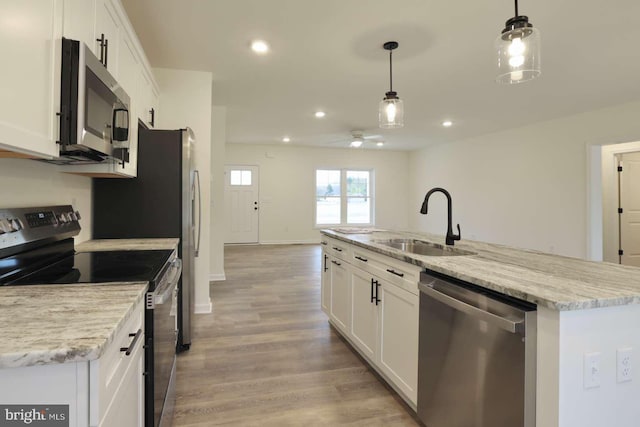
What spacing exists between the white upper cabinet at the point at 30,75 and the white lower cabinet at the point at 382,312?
1.66 m

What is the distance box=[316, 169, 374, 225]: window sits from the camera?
9.23 metres

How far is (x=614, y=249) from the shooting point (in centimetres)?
590

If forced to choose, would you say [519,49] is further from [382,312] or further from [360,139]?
[360,139]

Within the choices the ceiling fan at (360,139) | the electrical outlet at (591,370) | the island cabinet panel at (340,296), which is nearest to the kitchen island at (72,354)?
the electrical outlet at (591,370)

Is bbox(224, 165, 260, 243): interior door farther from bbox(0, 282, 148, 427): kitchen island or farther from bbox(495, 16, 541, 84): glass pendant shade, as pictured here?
bbox(0, 282, 148, 427): kitchen island

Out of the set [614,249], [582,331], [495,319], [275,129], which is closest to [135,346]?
[495,319]

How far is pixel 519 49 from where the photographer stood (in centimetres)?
175

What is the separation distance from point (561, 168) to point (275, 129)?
5.07 metres

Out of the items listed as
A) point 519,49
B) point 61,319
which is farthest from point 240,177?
point 61,319

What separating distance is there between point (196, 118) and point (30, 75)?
8.28 feet

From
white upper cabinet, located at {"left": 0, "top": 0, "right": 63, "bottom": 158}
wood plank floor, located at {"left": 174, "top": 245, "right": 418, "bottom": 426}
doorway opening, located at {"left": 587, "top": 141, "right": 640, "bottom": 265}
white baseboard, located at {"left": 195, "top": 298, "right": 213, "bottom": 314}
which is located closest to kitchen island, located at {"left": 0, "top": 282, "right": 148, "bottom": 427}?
white upper cabinet, located at {"left": 0, "top": 0, "right": 63, "bottom": 158}

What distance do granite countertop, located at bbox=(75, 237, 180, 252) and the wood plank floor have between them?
893 mm

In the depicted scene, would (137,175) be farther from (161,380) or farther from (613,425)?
(613,425)

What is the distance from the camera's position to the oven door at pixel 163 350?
1343 mm
